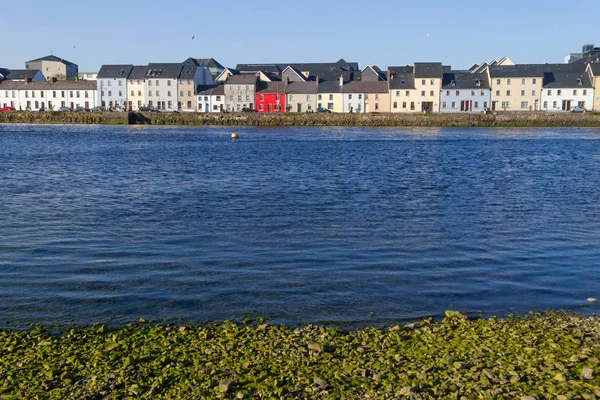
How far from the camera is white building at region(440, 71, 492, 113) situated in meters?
113

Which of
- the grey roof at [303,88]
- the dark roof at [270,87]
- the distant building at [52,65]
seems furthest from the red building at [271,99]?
the distant building at [52,65]

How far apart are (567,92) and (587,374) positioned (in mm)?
114878

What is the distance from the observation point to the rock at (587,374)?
8.18 m

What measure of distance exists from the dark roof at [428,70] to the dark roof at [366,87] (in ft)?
22.2

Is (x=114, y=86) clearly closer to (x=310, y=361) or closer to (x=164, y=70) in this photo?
(x=164, y=70)

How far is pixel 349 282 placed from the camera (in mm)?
13484

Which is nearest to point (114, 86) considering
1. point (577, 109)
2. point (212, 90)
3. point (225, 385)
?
point (212, 90)

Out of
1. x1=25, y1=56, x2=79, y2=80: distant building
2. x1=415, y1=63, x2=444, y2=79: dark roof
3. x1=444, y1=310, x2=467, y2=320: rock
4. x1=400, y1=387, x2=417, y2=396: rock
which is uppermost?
x1=25, y1=56, x2=79, y2=80: distant building

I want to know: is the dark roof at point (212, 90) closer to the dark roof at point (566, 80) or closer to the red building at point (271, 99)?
the red building at point (271, 99)

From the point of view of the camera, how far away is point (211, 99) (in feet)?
402

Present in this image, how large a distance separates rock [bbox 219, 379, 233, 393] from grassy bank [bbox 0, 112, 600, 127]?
97.8 metres

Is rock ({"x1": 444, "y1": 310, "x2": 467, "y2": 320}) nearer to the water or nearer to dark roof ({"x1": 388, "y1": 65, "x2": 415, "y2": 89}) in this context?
the water

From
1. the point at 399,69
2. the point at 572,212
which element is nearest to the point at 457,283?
the point at 572,212

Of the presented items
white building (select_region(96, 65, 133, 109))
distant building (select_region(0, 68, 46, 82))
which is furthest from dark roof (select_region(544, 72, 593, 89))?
distant building (select_region(0, 68, 46, 82))
